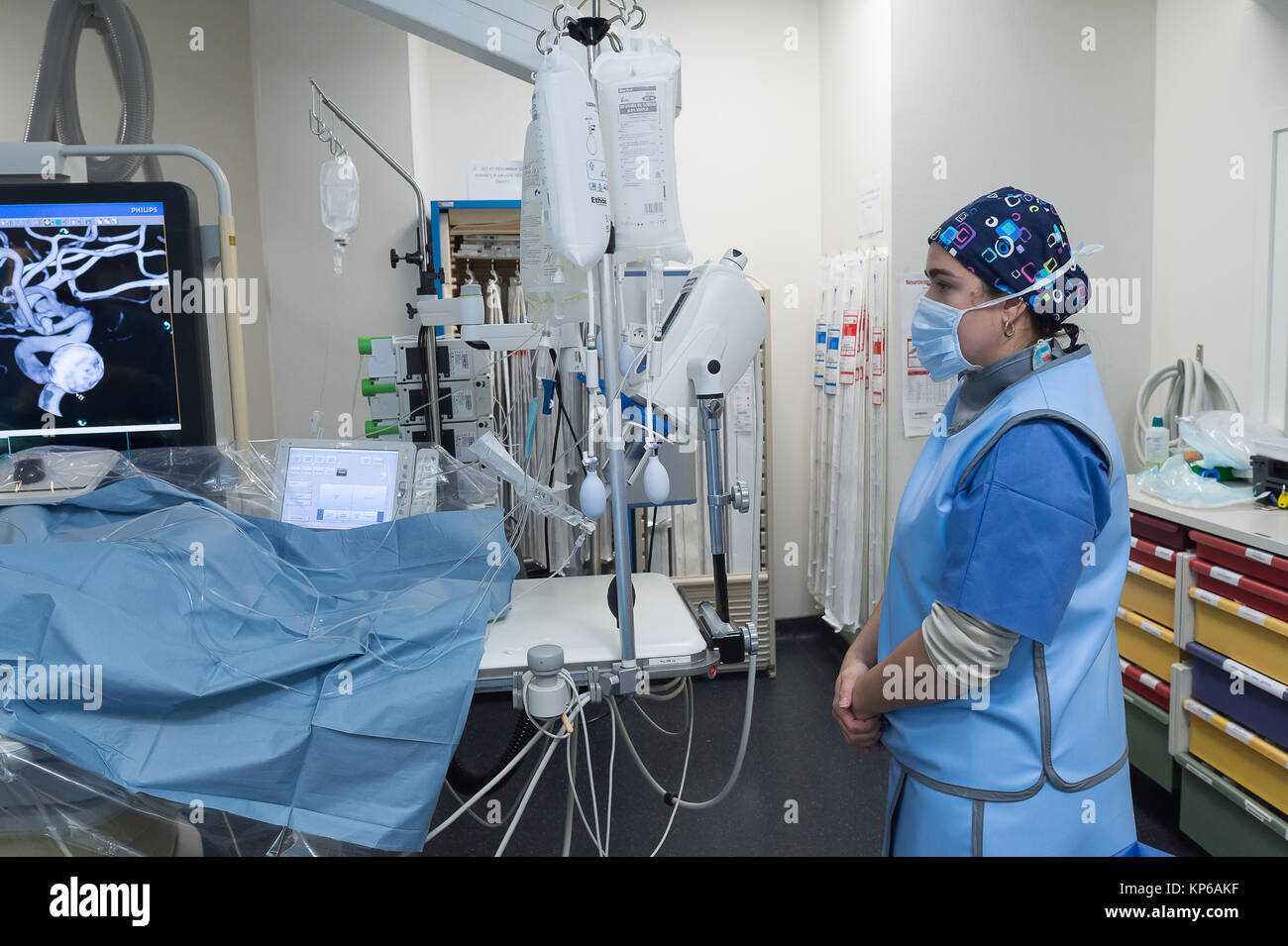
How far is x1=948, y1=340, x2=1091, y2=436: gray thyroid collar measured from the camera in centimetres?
128

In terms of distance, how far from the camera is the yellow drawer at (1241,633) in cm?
202

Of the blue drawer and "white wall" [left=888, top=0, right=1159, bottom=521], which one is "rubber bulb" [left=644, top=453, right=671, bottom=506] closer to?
the blue drawer

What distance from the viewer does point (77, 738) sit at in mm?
1099

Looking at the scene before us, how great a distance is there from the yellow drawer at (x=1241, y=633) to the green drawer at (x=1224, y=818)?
0.32 metres

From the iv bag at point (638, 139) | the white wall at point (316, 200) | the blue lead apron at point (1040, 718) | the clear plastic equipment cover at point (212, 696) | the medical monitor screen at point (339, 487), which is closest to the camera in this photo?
the clear plastic equipment cover at point (212, 696)

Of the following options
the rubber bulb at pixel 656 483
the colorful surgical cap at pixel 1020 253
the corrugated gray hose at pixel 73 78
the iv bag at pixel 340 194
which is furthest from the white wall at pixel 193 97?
the colorful surgical cap at pixel 1020 253

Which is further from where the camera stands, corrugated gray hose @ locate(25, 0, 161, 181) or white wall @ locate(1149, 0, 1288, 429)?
corrugated gray hose @ locate(25, 0, 161, 181)

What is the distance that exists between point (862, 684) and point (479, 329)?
3.04 ft

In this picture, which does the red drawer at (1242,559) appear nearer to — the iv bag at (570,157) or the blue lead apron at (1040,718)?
the blue lead apron at (1040,718)

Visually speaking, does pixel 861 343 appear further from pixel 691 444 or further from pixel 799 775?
pixel 691 444

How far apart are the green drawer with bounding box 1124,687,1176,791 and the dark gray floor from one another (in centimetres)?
13

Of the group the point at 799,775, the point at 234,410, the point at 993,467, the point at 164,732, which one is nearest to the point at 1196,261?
the point at 799,775

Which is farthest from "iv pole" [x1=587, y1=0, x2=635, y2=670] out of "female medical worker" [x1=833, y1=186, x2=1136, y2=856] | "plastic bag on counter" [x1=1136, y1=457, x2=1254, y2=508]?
"plastic bag on counter" [x1=1136, y1=457, x2=1254, y2=508]

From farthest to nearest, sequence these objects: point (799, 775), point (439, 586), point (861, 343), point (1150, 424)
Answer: point (861, 343) < point (1150, 424) < point (799, 775) < point (439, 586)
